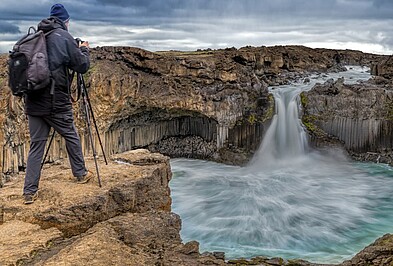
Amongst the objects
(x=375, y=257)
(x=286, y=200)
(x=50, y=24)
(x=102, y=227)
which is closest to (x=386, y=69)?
(x=286, y=200)

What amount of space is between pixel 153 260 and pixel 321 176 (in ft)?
57.0

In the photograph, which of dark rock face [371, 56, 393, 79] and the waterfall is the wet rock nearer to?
the waterfall

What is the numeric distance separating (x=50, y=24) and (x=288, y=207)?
1210 cm

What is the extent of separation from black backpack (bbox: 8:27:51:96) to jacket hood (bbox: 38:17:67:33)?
277mm

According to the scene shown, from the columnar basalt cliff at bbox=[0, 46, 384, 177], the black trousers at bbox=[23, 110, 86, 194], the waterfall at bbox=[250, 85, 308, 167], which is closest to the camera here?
the black trousers at bbox=[23, 110, 86, 194]

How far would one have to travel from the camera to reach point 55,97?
6160 millimetres

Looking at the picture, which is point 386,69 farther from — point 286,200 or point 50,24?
point 50,24

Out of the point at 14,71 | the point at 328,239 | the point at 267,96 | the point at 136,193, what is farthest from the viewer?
the point at 267,96

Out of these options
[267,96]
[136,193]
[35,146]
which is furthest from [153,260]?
[267,96]

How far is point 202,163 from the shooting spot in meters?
23.9

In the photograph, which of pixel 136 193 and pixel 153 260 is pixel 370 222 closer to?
pixel 136 193

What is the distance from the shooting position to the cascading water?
12.7 m

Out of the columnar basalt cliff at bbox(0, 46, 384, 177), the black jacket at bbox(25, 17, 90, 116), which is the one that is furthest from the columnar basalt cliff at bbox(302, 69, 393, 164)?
the black jacket at bbox(25, 17, 90, 116)

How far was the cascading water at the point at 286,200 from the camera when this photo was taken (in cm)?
1269
